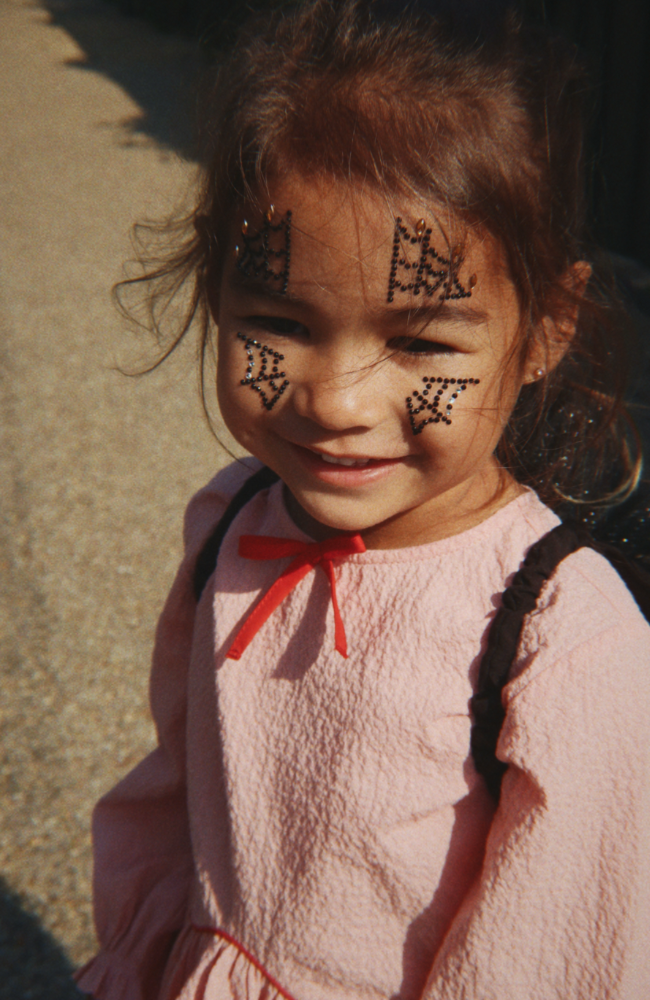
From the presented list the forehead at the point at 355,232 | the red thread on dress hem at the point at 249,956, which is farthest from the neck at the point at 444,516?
the red thread on dress hem at the point at 249,956

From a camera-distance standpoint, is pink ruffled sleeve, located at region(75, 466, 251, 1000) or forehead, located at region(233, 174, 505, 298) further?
pink ruffled sleeve, located at region(75, 466, 251, 1000)

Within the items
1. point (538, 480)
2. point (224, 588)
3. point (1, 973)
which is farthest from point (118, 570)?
point (538, 480)

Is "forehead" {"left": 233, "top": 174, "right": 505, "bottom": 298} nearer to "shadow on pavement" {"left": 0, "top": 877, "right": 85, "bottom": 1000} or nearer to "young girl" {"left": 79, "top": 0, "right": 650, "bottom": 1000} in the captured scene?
"young girl" {"left": 79, "top": 0, "right": 650, "bottom": 1000}

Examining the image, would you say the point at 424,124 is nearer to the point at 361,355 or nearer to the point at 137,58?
the point at 361,355

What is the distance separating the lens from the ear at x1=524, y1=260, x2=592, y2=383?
3.77 feet

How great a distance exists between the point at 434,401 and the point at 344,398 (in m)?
0.12

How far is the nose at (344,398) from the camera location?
0.99 meters

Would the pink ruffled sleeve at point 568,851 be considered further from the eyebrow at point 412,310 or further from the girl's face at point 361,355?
the eyebrow at point 412,310

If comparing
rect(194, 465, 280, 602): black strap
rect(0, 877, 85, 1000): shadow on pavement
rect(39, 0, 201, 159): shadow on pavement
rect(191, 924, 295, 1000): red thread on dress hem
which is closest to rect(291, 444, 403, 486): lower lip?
rect(194, 465, 280, 602): black strap

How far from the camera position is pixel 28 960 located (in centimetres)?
212

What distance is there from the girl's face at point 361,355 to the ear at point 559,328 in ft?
0.10

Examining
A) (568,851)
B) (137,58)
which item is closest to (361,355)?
(568,851)

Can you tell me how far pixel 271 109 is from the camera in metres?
1.07

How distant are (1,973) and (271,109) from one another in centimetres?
212
